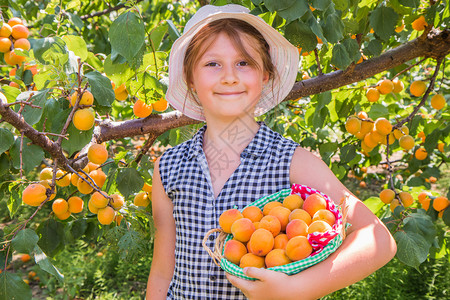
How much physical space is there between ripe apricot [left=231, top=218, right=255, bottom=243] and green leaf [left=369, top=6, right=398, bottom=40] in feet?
3.84

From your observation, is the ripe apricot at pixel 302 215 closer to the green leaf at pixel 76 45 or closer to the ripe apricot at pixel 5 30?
the green leaf at pixel 76 45

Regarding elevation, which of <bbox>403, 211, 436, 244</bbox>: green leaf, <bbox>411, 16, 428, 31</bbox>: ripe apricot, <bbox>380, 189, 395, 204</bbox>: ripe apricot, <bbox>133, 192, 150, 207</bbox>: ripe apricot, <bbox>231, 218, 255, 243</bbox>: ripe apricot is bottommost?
<bbox>403, 211, 436, 244</bbox>: green leaf

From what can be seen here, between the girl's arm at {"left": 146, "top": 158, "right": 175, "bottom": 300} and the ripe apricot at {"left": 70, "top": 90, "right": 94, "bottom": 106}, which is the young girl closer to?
the girl's arm at {"left": 146, "top": 158, "right": 175, "bottom": 300}

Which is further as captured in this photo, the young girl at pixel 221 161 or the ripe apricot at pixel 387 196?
the ripe apricot at pixel 387 196

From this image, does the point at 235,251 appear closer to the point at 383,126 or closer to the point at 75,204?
the point at 75,204

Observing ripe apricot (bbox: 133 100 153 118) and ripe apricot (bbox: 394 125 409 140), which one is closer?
ripe apricot (bbox: 133 100 153 118)

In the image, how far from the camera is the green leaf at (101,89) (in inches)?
56.3

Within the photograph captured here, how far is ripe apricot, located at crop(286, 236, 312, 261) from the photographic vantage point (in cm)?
97

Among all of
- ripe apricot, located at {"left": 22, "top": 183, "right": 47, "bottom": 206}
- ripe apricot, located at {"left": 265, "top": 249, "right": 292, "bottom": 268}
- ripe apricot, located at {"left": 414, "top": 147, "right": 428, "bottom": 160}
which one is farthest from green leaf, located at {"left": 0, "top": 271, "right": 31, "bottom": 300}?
ripe apricot, located at {"left": 414, "top": 147, "right": 428, "bottom": 160}

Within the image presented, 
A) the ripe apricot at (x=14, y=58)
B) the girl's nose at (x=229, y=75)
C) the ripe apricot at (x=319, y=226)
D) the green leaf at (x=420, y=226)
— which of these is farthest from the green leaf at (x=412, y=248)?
the ripe apricot at (x=14, y=58)

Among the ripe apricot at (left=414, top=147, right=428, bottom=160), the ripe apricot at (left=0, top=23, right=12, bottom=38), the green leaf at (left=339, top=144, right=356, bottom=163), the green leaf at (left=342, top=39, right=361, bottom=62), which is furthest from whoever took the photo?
the ripe apricot at (left=414, top=147, right=428, bottom=160)

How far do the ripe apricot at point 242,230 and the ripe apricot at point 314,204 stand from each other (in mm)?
140

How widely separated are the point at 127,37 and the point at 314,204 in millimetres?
802

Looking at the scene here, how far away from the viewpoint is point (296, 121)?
320 centimetres
